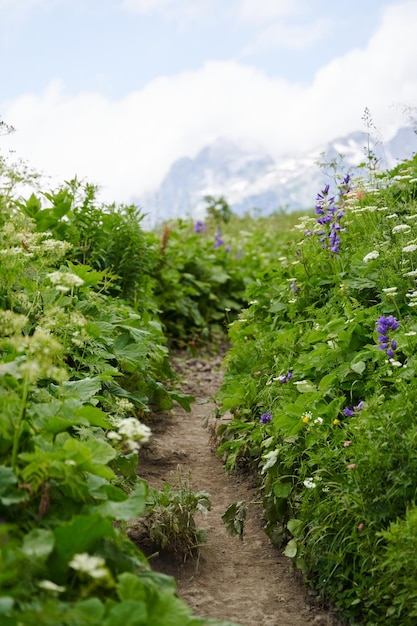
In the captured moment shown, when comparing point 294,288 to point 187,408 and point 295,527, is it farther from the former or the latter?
point 295,527

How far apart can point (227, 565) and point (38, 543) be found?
1694mm

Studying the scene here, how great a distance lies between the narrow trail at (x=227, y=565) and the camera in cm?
322

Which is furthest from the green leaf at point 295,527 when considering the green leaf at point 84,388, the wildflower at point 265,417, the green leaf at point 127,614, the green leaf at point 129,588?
the green leaf at point 127,614

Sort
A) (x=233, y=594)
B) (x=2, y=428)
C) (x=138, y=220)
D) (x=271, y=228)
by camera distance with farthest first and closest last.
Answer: (x=271, y=228)
(x=138, y=220)
(x=233, y=594)
(x=2, y=428)

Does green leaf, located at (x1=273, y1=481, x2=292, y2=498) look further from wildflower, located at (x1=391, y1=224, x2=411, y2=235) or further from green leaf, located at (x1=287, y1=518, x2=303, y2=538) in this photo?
wildflower, located at (x1=391, y1=224, x2=411, y2=235)

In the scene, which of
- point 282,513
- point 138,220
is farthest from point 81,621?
point 138,220

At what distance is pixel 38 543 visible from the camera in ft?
7.32

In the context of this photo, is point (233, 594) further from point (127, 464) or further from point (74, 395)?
point (74, 395)

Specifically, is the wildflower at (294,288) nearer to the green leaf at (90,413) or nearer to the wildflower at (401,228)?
the wildflower at (401,228)

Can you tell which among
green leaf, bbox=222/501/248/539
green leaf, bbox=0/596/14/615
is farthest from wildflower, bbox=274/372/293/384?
green leaf, bbox=0/596/14/615

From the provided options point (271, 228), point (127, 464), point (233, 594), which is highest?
point (271, 228)

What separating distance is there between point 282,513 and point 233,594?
1.81 feet

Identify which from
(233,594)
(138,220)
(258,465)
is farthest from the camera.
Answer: (138,220)

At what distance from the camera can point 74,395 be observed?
3135mm
